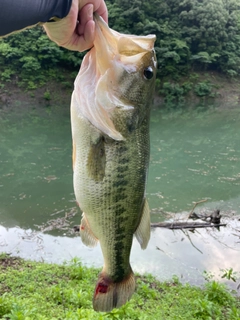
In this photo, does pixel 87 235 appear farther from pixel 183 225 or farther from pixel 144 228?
pixel 183 225

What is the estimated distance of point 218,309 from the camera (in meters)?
4.81

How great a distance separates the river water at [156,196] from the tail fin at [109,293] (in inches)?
179

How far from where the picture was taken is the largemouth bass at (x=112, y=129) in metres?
1.71

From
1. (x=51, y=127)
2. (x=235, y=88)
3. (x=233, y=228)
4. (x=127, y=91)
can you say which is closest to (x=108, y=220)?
(x=127, y=91)

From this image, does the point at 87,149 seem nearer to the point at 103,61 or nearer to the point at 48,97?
the point at 103,61

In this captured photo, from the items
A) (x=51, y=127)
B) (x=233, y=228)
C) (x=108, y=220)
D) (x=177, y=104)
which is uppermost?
(x=108, y=220)

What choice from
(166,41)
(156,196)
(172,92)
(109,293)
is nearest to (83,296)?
(109,293)

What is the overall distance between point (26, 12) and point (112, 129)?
27.0 inches

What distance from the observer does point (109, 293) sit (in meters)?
1.95

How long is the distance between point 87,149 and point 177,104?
29.8 meters

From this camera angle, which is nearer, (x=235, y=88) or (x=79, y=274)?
(x=79, y=274)

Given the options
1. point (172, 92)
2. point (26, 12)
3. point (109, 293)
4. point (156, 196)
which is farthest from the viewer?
point (172, 92)

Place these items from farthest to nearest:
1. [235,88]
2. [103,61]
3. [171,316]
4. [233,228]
→ 1. [235,88]
2. [233,228]
3. [171,316]
4. [103,61]

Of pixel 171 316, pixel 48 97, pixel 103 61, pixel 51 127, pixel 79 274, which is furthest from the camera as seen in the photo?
pixel 48 97
